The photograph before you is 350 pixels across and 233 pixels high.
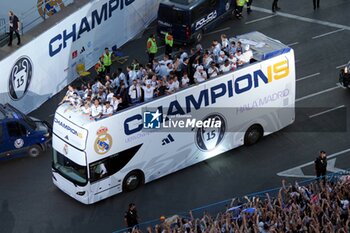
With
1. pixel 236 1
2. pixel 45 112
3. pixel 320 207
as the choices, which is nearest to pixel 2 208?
pixel 45 112

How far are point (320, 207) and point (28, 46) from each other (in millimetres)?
15558

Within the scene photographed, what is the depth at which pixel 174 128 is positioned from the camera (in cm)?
3247

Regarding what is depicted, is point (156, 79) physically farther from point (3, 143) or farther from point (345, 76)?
point (345, 76)

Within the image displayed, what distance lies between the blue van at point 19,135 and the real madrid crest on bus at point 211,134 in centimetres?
607

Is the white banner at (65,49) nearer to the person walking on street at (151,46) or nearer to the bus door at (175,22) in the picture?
the bus door at (175,22)

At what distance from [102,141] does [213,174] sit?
5.14 m

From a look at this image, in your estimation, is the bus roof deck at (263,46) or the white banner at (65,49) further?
the white banner at (65,49)

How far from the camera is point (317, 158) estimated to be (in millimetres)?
31609

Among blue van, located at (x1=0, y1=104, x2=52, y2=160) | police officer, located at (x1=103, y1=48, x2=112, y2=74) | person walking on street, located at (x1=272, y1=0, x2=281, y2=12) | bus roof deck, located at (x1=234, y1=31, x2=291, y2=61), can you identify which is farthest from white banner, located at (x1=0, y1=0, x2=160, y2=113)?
bus roof deck, located at (x1=234, y1=31, x2=291, y2=61)

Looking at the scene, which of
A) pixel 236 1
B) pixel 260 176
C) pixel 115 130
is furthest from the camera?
pixel 236 1

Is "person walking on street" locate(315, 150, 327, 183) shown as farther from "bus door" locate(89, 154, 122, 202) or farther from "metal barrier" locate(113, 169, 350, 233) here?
"bus door" locate(89, 154, 122, 202)

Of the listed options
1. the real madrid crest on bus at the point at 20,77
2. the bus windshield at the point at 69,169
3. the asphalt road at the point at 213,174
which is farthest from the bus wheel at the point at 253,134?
the real madrid crest on bus at the point at 20,77

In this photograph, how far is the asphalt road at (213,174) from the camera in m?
31.6

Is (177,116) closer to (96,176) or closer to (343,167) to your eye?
(96,176)
